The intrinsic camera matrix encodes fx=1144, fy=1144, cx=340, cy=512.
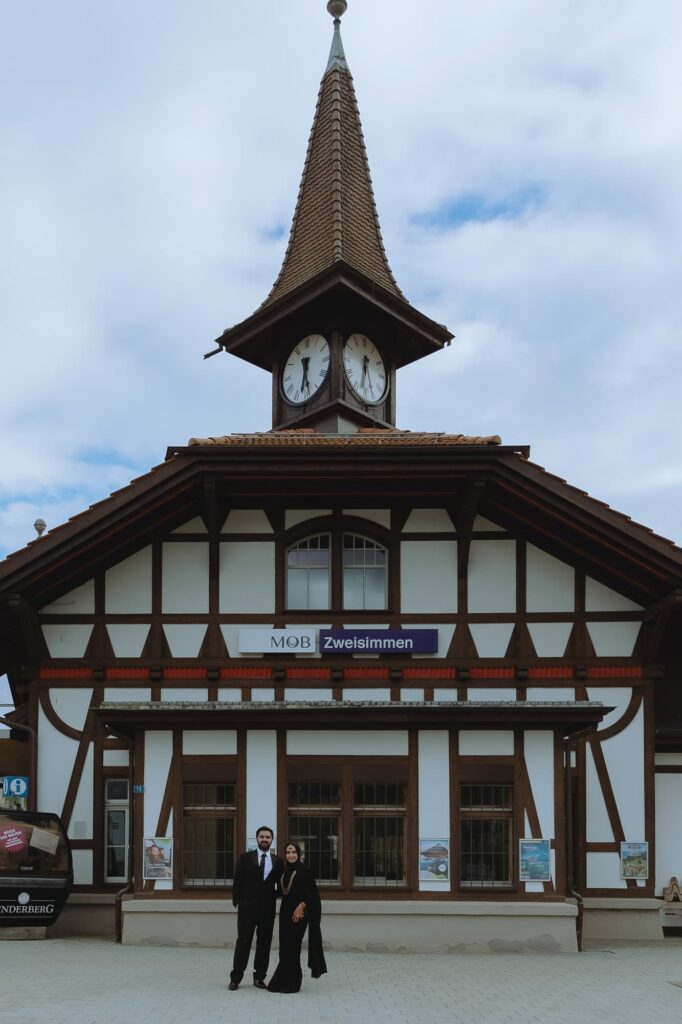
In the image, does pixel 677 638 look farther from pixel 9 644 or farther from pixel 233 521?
pixel 9 644

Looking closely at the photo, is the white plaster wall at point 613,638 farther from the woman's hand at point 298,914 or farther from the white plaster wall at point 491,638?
the woman's hand at point 298,914

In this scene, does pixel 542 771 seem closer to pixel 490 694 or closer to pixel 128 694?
pixel 490 694

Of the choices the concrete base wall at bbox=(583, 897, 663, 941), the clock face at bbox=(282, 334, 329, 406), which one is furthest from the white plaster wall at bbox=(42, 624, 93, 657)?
the concrete base wall at bbox=(583, 897, 663, 941)

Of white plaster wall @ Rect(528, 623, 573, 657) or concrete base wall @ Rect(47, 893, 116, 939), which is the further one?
white plaster wall @ Rect(528, 623, 573, 657)

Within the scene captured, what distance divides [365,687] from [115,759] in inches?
144

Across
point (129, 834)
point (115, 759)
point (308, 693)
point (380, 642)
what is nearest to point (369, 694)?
point (380, 642)

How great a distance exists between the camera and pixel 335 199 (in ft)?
69.6

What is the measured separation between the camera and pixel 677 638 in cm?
1680

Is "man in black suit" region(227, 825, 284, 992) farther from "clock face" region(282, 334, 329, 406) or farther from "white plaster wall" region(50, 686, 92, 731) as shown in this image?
"clock face" region(282, 334, 329, 406)

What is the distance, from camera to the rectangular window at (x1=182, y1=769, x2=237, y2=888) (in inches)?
575

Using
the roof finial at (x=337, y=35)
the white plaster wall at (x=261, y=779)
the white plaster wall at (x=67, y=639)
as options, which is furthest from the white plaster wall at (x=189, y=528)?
the roof finial at (x=337, y=35)

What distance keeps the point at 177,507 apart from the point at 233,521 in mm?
840

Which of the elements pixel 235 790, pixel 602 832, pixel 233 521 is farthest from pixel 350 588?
pixel 602 832

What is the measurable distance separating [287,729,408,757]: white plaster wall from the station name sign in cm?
128
